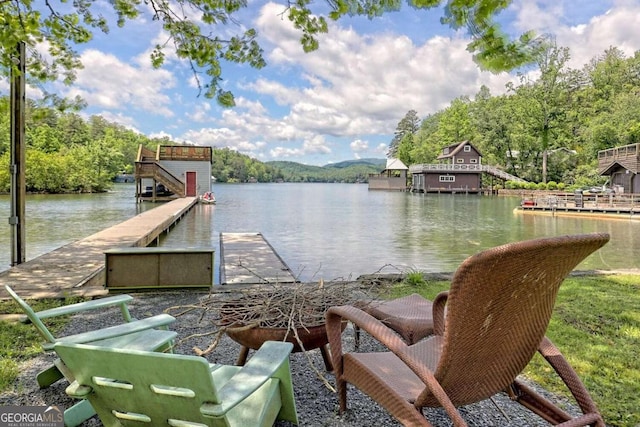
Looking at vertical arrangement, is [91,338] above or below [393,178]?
below

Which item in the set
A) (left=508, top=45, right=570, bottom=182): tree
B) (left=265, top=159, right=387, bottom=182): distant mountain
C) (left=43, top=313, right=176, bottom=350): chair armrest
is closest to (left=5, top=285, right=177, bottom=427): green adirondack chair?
(left=43, top=313, right=176, bottom=350): chair armrest

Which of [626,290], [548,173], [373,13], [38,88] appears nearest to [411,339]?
[373,13]

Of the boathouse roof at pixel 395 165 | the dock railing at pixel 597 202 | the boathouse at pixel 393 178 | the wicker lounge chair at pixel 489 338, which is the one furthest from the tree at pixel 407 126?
the wicker lounge chair at pixel 489 338

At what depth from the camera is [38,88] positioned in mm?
5832

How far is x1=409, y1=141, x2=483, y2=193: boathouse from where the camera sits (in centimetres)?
4478

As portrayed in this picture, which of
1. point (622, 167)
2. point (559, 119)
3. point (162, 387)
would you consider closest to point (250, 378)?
point (162, 387)

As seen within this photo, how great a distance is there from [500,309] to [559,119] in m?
46.9

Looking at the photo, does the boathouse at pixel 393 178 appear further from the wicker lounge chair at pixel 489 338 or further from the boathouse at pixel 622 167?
the wicker lounge chair at pixel 489 338

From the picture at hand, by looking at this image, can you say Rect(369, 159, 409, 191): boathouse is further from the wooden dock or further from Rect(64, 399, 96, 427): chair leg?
Rect(64, 399, 96, 427): chair leg

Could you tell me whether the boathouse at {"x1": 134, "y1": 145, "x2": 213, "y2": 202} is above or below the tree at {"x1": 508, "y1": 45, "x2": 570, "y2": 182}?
below

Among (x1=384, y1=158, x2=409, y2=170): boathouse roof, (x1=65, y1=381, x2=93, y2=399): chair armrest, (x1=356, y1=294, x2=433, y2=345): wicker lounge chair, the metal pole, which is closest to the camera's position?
(x1=65, y1=381, x2=93, y2=399): chair armrest

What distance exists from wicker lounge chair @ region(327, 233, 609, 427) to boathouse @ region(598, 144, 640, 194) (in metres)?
28.2

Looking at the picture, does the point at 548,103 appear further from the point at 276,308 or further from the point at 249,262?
the point at 276,308

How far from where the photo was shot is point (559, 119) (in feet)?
135
